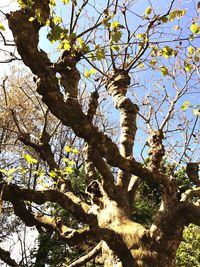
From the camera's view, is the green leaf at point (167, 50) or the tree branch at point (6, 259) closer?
the green leaf at point (167, 50)

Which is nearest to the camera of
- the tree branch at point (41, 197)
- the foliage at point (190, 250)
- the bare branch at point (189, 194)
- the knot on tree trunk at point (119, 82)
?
the tree branch at point (41, 197)

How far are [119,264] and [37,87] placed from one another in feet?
9.51

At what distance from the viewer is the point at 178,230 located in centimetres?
475

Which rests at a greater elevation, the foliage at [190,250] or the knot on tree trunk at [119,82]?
the knot on tree trunk at [119,82]

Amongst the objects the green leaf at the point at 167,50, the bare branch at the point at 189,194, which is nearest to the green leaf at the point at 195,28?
the green leaf at the point at 167,50

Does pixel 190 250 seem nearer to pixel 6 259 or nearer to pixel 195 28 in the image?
pixel 6 259

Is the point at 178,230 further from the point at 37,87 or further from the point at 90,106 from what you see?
the point at 37,87

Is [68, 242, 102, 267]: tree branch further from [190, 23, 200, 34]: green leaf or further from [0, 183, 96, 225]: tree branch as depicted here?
[190, 23, 200, 34]: green leaf

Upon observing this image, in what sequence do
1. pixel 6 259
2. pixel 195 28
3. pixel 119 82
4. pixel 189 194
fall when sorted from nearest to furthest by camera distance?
1. pixel 195 28
2. pixel 189 194
3. pixel 6 259
4. pixel 119 82

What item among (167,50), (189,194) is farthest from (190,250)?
(167,50)

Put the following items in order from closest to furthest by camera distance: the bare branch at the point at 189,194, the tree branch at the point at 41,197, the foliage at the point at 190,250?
the tree branch at the point at 41,197, the bare branch at the point at 189,194, the foliage at the point at 190,250

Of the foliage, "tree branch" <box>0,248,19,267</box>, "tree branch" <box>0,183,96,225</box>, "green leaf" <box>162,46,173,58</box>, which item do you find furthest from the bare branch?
the foliage

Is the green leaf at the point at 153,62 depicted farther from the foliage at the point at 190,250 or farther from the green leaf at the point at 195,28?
the foliage at the point at 190,250

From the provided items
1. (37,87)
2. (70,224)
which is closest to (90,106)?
(37,87)
